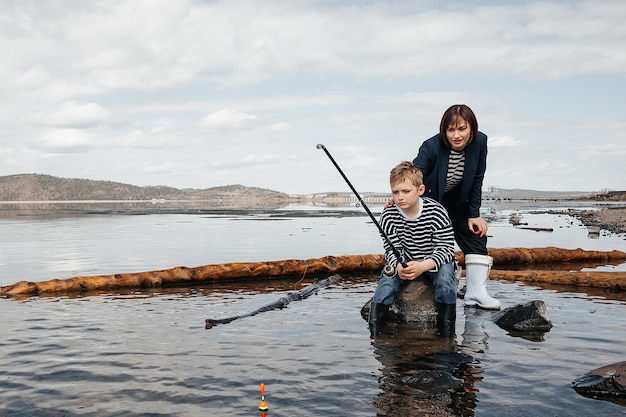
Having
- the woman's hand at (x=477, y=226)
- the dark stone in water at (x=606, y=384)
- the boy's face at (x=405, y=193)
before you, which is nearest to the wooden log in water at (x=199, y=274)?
the woman's hand at (x=477, y=226)

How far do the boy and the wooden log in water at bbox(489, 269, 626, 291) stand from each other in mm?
5245

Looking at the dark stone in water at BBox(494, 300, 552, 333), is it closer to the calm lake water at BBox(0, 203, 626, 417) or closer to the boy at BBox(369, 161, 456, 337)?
the calm lake water at BBox(0, 203, 626, 417)

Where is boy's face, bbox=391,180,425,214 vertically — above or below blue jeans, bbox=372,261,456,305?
above

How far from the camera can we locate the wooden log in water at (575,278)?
10688 millimetres

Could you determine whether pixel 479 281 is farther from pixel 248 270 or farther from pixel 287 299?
pixel 248 270

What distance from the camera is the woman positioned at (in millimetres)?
7664

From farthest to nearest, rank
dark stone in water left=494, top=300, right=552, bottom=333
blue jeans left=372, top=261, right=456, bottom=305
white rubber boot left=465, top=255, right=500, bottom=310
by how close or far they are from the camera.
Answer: white rubber boot left=465, top=255, right=500, bottom=310 → dark stone in water left=494, top=300, right=552, bottom=333 → blue jeans left=372, top=261, right=456, bottom=305

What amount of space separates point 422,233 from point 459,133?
1602 mm

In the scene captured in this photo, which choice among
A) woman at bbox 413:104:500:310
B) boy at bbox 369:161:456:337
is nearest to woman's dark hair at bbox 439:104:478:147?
woman at bbox 413:104:500:310

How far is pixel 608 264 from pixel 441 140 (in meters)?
9.54

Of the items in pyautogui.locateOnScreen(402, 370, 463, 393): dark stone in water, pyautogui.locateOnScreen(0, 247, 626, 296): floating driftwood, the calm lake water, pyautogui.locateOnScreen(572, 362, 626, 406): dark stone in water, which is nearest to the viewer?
the calm lake water

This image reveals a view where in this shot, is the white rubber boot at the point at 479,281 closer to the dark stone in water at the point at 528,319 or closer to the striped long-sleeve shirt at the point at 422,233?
the dark stone in water at the point at 528,319

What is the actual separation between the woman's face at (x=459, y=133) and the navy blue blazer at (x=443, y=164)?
0.65 feet

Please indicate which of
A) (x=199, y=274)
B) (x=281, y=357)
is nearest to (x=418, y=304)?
(x=281, y=357)
